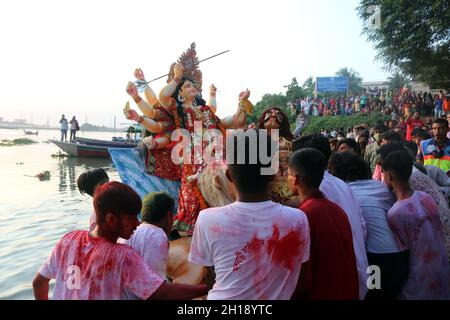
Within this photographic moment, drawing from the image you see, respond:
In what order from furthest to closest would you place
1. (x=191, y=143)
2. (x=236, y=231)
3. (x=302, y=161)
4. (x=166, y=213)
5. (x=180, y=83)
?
A: (x=180, y=83) → (x=191, y=143) → (x=166, y=213) → (x=302, y=161) → (x=236, y=231)

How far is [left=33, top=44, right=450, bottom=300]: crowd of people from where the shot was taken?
189 centimetres

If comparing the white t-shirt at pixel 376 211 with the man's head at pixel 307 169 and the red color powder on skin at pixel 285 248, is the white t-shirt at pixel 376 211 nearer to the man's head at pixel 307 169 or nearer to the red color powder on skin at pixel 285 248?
the man's head at pixel 307 169

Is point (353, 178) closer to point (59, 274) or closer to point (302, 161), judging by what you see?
point (302, 161)

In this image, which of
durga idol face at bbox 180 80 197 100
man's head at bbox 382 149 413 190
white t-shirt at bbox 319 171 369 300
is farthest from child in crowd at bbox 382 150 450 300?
durga idol face at bbox 180 80 197 100

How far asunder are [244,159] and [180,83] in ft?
11.6

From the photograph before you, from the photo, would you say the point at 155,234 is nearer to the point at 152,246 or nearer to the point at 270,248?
the point at 152,246

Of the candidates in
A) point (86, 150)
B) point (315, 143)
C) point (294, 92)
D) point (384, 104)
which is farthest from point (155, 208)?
point (294, 92)

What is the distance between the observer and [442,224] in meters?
2.85

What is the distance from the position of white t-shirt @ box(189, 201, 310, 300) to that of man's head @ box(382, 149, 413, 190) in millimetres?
1078

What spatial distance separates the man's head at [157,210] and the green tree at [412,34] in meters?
13.8

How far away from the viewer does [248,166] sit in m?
1.98

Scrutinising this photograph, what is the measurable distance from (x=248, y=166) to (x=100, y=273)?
2.69 ft

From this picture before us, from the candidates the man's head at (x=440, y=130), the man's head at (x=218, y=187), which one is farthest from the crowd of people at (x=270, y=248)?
the man's head at (x=440, y=130)
